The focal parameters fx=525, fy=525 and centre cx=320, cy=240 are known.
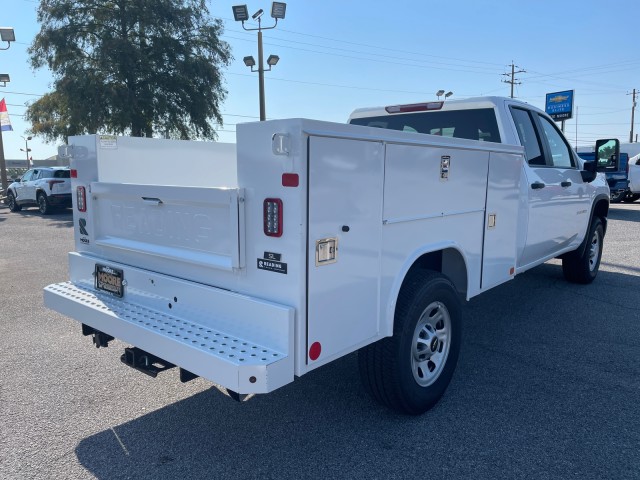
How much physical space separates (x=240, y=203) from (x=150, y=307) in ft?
3.54

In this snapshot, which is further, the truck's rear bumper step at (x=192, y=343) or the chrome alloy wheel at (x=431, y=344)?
the chrome alloy wheel at (x=431, y=344)

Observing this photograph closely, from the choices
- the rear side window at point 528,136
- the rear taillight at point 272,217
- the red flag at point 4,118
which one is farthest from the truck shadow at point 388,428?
the red flag at point 4,118

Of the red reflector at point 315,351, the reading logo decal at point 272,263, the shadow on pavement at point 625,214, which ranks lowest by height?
the shadow on pavement at point 625,214

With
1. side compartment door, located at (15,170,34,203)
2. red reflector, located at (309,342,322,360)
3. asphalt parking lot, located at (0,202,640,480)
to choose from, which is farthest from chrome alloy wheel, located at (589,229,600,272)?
side compartment door, located at (15,170,34,203)

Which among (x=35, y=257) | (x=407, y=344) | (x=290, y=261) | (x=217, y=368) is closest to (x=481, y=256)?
(x=407, y=344)

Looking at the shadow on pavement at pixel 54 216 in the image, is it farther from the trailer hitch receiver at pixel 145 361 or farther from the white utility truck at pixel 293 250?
the trailer hitch receiver at pixel 145 361

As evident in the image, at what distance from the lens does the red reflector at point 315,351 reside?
8.49ft

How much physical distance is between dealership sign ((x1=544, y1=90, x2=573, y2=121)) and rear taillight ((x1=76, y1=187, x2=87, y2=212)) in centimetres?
3090

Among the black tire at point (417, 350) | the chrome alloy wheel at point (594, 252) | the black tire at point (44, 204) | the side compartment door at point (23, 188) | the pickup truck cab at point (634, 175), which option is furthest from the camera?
the pickup truck cab at point (634, 175)

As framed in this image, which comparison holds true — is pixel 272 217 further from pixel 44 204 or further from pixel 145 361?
pixel 44 204

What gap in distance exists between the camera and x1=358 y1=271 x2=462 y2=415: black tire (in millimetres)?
3139

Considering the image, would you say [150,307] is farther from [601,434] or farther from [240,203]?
[601,434]

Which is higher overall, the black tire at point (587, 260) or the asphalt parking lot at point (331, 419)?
the black tire at point (587, 260)

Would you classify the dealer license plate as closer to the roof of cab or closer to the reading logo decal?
the reading logo decal
